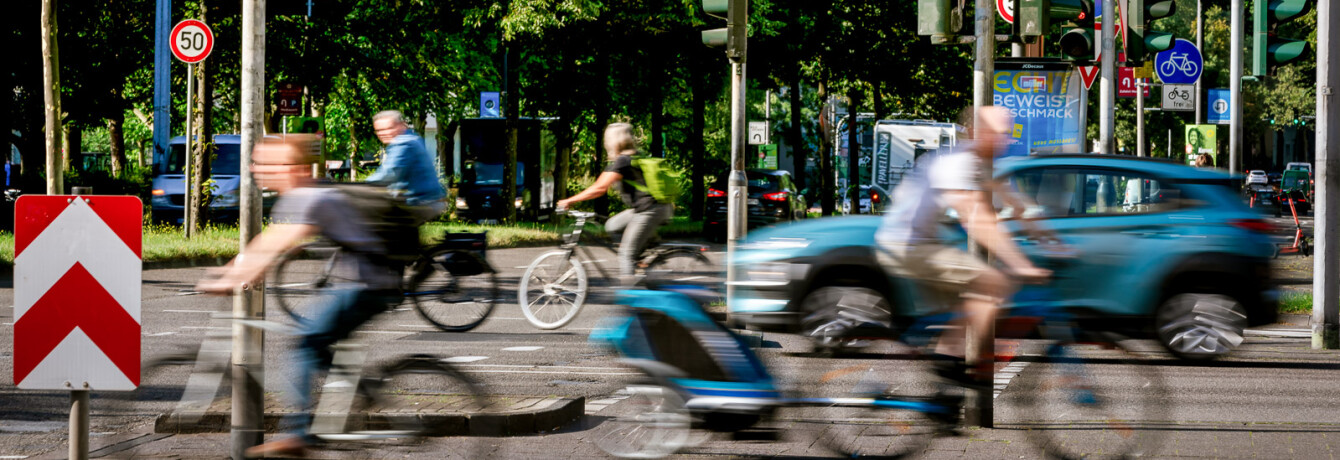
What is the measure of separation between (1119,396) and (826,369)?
122 centimetres

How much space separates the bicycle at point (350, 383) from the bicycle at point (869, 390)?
78 cm

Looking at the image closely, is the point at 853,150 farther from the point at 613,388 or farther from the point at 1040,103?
the point at 613,388

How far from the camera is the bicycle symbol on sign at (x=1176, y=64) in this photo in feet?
68.7

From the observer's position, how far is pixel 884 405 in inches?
238

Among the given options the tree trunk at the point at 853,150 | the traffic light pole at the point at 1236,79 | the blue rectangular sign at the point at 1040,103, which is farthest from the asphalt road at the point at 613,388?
the tree trunk at the point at 853,150

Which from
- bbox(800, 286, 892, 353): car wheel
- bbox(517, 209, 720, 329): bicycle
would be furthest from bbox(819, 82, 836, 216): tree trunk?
bbox(800, 286, 892, 353): car wheel

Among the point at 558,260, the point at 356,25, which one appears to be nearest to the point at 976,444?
the point at 558,260

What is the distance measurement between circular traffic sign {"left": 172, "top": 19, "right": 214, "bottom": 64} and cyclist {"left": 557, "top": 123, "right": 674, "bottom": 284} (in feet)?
33.3

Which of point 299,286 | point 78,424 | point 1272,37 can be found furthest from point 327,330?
point 299,286

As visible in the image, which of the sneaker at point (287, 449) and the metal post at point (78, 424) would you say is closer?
the metal post at point (78, 424)

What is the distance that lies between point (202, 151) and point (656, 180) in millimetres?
14300

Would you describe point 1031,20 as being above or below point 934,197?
above

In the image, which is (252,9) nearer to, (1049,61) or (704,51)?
(1049,61)

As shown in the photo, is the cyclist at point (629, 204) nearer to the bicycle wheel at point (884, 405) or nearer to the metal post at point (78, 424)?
the bicycle wheel at point (884, 405)
